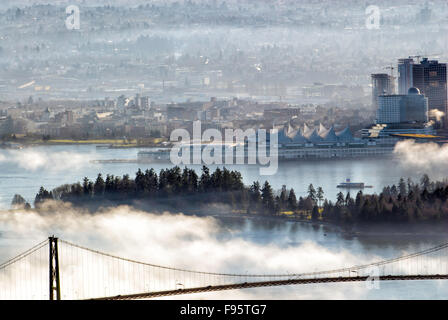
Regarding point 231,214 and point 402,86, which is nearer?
point 231,214

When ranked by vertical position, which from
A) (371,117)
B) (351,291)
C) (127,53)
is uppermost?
(127,53)

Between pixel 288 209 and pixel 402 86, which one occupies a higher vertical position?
pixel 402 86

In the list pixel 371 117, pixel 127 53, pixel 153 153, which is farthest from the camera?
pixel 127 53

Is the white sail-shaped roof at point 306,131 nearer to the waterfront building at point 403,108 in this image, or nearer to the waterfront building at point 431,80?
the waterfront building at point 403,108
